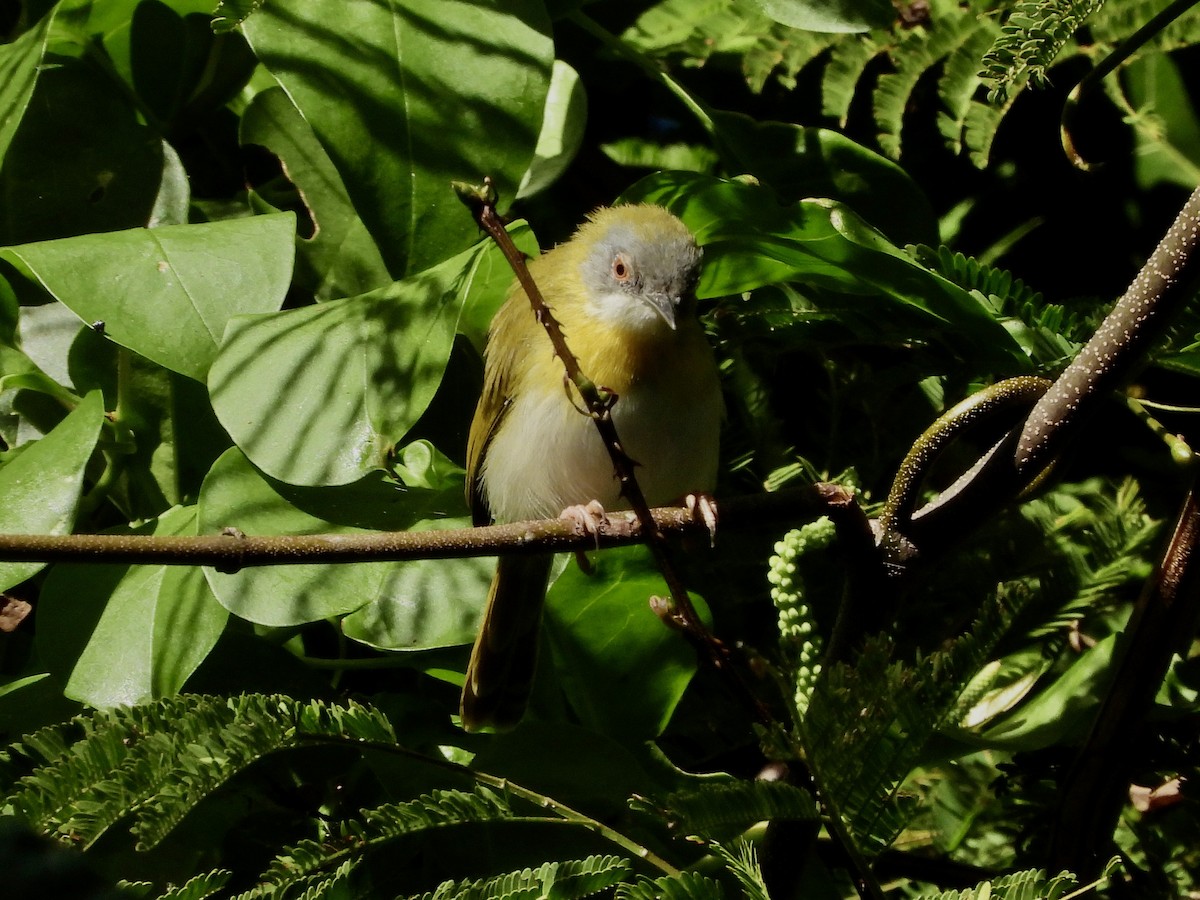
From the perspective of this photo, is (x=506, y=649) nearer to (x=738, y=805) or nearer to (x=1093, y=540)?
(x=738, y=805)

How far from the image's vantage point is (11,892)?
1.75 feet

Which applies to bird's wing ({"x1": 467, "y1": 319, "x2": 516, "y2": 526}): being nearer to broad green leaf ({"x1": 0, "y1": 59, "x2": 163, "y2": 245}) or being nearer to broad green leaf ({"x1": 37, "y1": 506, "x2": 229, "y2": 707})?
broad green leaf ({"x1": 37, "y1": 506, "x2": 229, "y2": 707})

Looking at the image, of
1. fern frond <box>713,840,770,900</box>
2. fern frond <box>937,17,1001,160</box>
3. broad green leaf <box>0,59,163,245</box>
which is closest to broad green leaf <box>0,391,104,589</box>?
broad green leaf <box>0,59,163,245</box>

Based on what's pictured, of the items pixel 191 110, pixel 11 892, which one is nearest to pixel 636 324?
pixel 191 110

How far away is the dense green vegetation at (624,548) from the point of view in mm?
1454

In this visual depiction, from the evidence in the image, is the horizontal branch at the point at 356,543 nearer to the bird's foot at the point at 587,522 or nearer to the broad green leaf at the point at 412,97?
the bird's foot at the point at 587,522

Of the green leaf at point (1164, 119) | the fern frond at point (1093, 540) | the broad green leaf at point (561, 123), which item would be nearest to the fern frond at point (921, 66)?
the green leaf at point (1164, 119)

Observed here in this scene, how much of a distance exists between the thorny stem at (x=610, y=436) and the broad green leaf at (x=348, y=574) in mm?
472

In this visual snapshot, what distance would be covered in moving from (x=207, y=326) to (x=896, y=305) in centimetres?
108

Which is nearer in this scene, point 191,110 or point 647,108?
point 191,110

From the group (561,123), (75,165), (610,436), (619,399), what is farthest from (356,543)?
(75,165)

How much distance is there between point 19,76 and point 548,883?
1.64m

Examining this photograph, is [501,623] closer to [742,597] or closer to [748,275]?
[742,597]

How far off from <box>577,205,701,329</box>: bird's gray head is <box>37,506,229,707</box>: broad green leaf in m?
0.95
